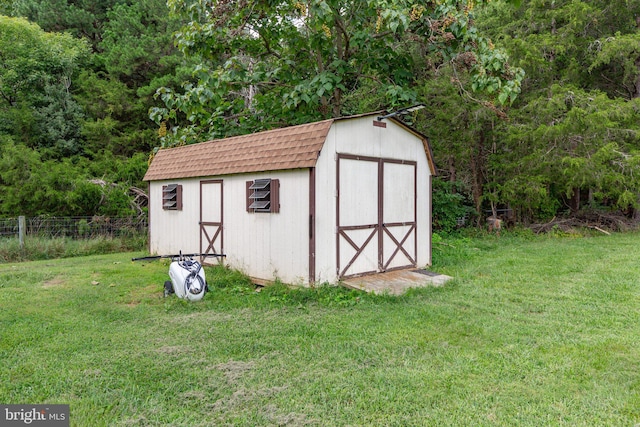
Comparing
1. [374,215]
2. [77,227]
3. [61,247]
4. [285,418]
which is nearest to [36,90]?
[77,227]

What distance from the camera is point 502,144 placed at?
43.0 ft

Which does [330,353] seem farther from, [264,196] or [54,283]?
[54,283]

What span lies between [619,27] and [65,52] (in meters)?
20.8

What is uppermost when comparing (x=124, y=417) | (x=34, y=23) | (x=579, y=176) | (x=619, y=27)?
(x=34, y=23)

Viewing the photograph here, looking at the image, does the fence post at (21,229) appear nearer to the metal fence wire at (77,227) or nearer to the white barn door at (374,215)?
the metal fence wire at (77,227)

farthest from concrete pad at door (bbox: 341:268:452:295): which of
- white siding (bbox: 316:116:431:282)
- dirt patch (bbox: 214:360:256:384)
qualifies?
dirt patch (bbox: 214:360:256:384)

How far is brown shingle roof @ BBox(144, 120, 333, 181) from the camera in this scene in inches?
244

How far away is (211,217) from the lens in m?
7.97

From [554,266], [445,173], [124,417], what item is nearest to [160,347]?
[124,417]

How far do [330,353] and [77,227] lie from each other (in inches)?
391

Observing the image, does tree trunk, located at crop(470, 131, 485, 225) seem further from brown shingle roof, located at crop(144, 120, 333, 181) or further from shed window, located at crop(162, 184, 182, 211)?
shed window, located at crop(162, 184, 182, 211)

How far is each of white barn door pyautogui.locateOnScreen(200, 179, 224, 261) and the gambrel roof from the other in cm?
27

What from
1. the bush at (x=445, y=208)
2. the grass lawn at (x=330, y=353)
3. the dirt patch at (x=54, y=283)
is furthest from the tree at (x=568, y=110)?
the dirt patch at (x=54, y=283)

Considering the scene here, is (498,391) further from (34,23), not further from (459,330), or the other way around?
(34,23)
